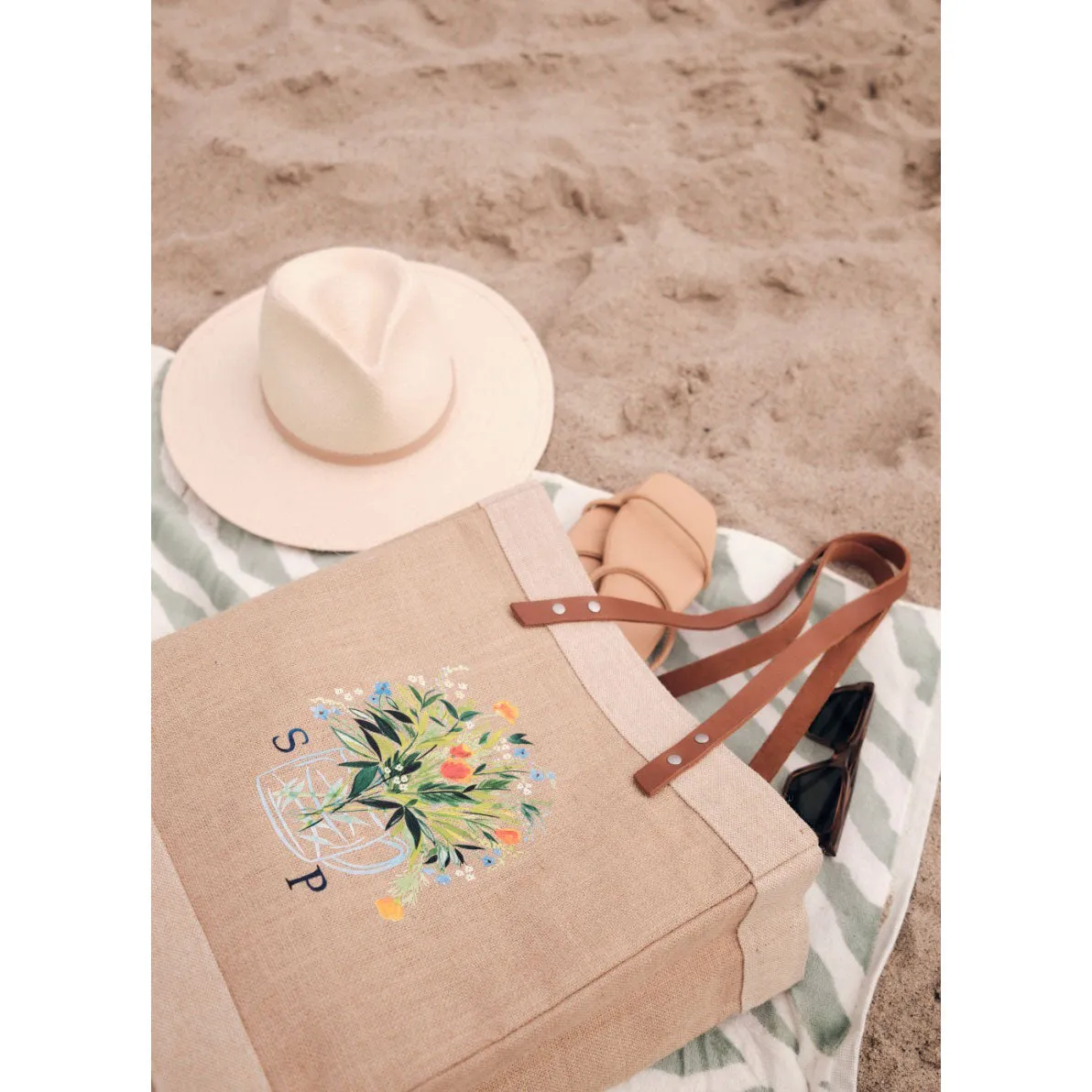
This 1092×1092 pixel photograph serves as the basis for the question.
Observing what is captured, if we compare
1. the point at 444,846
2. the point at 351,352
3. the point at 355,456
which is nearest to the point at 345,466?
the point at 355,456

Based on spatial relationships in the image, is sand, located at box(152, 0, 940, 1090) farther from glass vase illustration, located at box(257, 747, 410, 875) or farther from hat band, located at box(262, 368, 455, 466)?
glass vase illustration, located at box(257, 747, 410, 875)

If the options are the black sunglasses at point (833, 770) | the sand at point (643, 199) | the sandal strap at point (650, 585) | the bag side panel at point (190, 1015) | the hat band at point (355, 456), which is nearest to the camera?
the bag side panel at point (190, 1015)

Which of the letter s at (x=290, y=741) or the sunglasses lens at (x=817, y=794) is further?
the sunglasses lens at (x=817, y=794)

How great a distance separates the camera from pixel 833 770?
4.56 ft

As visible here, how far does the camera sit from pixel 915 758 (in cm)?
148

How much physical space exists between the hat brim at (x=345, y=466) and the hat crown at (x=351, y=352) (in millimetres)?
60

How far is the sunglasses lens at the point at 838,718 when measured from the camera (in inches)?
57.5

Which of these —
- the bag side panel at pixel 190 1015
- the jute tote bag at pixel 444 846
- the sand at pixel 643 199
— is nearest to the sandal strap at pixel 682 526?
the sand at pixel 643 199

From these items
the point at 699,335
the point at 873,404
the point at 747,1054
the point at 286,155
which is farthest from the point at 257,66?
the point at 747,1054

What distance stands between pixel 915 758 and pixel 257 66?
1830 mm

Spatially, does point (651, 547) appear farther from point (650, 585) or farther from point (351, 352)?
point (351, 352)

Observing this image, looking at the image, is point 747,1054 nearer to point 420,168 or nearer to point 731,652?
point 731,652

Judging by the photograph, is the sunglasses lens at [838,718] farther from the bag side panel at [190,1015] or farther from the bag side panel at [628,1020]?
the bag side panel at [190,1015]

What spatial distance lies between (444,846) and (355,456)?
697mm
